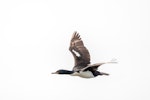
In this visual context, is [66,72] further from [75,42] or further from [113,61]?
[113,61]

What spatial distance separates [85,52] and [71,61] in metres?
2.29

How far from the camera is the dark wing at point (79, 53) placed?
2603cm

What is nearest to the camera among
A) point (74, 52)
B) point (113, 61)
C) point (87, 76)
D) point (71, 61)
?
point (113, 61)

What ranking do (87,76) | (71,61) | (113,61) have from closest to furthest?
(113,61), (87,76), (71,61)

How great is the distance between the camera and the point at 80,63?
26.1 meters

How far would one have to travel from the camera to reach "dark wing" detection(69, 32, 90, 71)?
1025 inches

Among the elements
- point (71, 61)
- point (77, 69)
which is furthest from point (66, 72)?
point (71, 61)

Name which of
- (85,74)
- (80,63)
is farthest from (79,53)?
(85,74)

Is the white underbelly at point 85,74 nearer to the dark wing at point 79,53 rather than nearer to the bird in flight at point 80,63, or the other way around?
the bird in flight at point 80,63

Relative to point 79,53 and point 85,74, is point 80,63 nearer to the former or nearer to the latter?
point 79,53

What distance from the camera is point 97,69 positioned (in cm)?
2528

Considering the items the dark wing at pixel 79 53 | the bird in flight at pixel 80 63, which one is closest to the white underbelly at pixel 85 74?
the bird in flight at pixel 80 63

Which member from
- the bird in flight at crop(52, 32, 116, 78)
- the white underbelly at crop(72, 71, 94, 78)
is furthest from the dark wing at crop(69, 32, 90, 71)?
the white underbelly at crop(72, 71, 94, 78)

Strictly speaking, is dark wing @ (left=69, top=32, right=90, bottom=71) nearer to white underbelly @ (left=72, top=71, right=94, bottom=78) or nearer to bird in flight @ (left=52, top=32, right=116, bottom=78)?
bird in flight @ (left=52, top=32, right=116, bottom=78)
